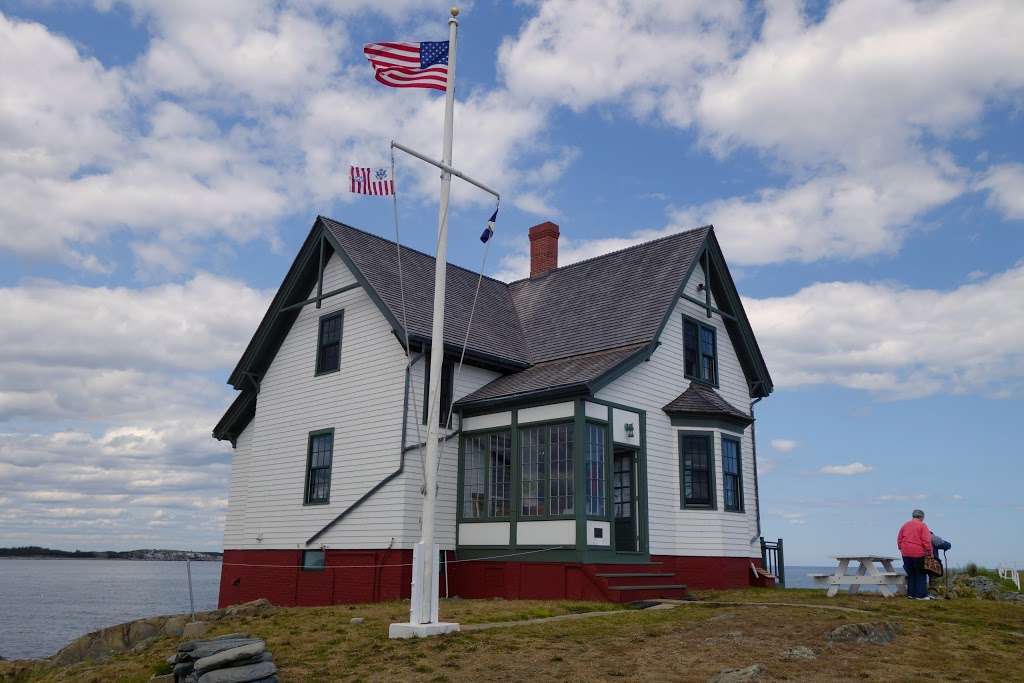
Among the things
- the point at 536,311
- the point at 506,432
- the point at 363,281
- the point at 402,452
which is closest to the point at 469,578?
the point at 402,452

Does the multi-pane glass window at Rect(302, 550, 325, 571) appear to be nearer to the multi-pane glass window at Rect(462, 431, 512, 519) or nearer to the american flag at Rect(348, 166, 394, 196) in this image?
the multi-pane glass window at Rect(462, 431, 512, 519)

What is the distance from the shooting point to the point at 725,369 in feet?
76.1

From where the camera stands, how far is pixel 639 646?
10836 mm

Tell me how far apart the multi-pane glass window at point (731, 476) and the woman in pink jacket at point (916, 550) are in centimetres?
498

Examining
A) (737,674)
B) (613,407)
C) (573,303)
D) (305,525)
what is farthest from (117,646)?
(573,303)

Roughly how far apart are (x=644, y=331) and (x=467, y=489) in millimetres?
5192

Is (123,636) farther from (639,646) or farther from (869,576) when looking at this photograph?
(869,576)

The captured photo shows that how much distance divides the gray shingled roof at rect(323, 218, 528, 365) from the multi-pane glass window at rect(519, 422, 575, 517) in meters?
2.84

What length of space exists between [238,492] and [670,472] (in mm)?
11787

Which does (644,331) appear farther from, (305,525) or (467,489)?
(305,525)

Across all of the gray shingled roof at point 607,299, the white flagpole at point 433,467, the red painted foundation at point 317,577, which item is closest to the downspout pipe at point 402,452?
the red painted foundation at point 317,577

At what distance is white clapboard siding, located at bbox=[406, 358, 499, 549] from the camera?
18.2 meters

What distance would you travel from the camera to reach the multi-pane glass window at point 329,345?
69.3 ft

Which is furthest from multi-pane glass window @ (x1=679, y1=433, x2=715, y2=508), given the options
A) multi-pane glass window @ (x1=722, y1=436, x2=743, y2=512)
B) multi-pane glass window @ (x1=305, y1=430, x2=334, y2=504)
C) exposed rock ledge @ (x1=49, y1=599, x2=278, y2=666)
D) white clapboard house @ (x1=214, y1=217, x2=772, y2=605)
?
exposed rock ledge @ (x1=49, y1=599, x2=278, y2=666)
